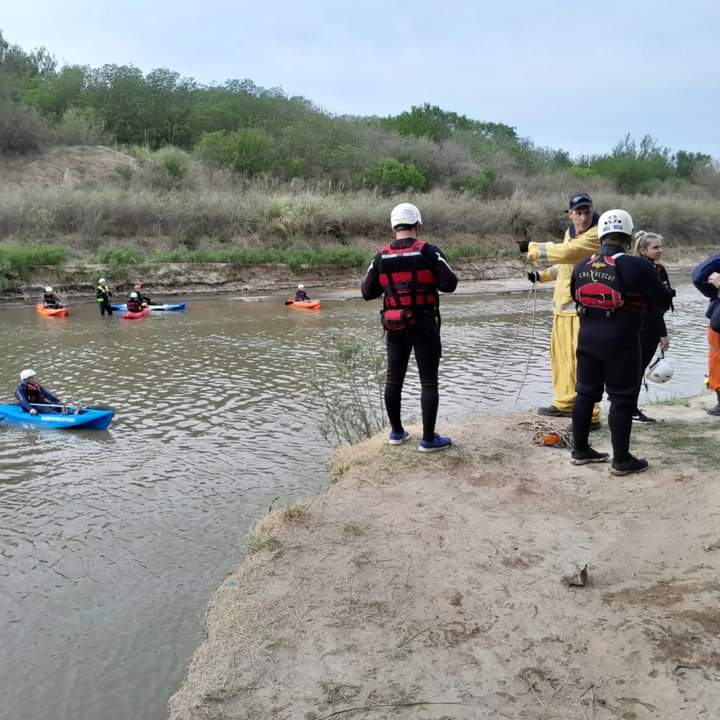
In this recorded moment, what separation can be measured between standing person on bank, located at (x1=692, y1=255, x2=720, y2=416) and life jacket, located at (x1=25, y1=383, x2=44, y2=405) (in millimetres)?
8928

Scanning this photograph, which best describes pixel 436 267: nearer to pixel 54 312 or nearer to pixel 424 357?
pixel 424 357

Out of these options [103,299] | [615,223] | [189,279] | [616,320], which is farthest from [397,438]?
[189,279]

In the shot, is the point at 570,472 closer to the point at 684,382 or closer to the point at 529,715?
the point at 529,715

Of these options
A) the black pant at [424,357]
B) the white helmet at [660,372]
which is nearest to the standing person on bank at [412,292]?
the black pant at [424,357]

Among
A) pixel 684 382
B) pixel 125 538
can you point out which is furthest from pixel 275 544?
pixel 684 382

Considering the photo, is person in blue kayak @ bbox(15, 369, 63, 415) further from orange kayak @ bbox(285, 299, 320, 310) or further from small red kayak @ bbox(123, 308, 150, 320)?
orange kayak @ bbox(285, 299, 320, 310)

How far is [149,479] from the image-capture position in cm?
765

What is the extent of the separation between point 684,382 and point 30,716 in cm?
1068

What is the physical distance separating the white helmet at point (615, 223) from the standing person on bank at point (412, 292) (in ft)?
3.89

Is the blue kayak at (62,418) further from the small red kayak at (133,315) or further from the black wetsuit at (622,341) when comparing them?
the small red kayak at (133,315)

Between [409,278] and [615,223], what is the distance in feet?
5.30

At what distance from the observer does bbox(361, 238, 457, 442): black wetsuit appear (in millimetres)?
5715

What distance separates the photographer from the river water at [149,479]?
430 centimetres

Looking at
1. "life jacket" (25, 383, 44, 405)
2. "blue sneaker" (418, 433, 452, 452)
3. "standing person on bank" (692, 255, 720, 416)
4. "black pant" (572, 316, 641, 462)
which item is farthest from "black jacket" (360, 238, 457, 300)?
"life jacket" (25, 383, 44, 405)
